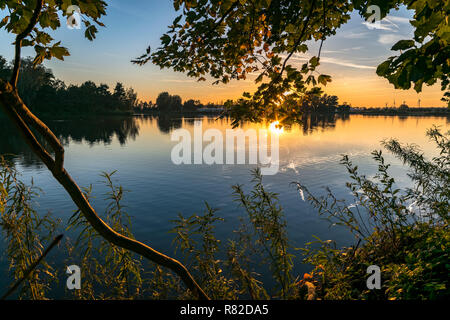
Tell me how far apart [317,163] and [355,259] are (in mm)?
20557

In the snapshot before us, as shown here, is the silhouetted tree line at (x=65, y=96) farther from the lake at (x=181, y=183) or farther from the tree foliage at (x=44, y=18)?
the tree foliage at (x=44, y=18)

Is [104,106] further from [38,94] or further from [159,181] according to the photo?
[159,181]

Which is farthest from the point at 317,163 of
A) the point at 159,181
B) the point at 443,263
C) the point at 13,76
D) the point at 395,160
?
the point at 13,76

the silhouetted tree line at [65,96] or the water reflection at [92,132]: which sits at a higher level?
the silhouetted tree line at [65,96]

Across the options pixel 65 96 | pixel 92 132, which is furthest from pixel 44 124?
pixel 65 96

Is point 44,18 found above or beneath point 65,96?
beneath

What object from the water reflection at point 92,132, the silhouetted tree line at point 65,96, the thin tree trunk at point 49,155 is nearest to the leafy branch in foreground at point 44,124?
the thin tree trunk at point 49,155

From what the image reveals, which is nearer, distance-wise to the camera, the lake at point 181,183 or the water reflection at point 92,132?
the lake at point 181,183

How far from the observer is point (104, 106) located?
13938cm

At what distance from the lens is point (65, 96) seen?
115 m

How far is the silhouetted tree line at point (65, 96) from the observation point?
89.4 meters

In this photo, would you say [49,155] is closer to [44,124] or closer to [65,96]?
[44,124]

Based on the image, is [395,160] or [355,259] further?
[395,160]
